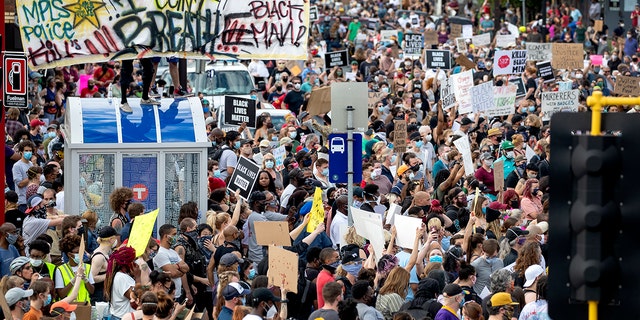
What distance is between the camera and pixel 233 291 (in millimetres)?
11227

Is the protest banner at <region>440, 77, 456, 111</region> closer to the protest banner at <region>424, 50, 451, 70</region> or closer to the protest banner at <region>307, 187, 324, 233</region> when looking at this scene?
the protest banner at <region>424, 50, 451, 70</region>

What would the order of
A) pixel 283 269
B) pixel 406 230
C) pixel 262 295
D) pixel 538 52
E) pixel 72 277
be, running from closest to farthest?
pixel 262 295 → pixel 283 269 → pixel 72 277 → pixel 406 230 → pixel 538 52

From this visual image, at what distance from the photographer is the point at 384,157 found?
1981cm

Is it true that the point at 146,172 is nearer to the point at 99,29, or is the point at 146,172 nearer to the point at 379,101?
the point at 99,29

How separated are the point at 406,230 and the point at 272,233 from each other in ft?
4.08

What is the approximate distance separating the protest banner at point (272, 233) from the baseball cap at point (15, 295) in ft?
10.3

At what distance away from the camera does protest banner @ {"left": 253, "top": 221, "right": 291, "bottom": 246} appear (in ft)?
43.6

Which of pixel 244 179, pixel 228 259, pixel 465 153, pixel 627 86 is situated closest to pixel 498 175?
pixel 465 153

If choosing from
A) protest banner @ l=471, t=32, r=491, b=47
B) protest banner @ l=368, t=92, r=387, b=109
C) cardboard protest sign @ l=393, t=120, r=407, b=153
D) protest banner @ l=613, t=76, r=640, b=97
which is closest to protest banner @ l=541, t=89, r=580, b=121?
protest banner @ l=613, t=76, r=640, b=97

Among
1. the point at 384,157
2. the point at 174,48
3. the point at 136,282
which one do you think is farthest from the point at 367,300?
the point at 384,157

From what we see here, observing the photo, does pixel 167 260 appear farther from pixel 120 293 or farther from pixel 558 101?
pixel 558 101

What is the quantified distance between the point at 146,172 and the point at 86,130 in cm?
80

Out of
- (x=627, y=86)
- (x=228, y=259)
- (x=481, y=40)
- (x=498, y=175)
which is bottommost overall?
(x=228, y=259)

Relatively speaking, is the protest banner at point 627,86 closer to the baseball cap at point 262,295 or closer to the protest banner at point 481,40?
the protest banner at point 481,40
